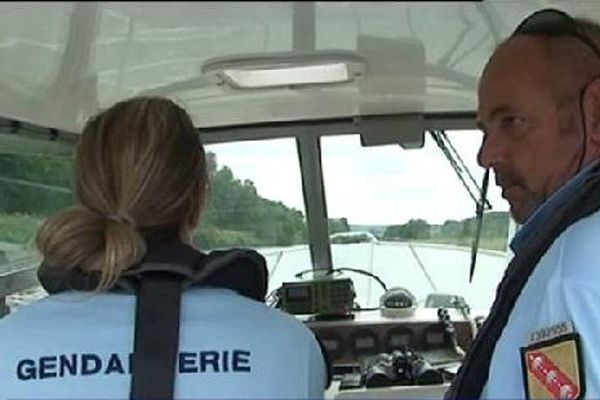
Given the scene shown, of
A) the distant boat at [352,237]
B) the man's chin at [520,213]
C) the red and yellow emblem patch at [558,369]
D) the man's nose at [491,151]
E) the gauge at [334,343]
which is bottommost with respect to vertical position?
the red and yellow emblem patch at [558,369]

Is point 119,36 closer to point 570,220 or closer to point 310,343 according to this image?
point 310,343

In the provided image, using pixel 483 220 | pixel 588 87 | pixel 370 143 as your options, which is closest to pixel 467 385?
pixel 588 87

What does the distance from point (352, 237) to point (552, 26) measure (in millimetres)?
3107

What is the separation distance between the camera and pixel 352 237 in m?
5.06

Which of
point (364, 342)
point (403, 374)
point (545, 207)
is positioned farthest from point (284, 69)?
point (364, 342)

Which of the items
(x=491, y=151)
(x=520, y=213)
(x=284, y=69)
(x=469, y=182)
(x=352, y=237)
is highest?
(x=469, y=182)

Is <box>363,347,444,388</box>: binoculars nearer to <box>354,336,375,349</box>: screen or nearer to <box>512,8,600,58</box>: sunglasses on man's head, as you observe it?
<box>354,336,375,349</box>: screen

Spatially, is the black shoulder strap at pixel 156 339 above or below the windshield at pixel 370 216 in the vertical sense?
below

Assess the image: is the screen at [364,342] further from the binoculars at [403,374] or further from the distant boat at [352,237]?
the binoculars at [403,374]

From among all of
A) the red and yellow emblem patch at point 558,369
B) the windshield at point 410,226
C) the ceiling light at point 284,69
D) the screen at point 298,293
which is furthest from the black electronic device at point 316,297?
the red and yellow emblem patch at point 558,369

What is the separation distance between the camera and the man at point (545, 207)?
1.52 metres

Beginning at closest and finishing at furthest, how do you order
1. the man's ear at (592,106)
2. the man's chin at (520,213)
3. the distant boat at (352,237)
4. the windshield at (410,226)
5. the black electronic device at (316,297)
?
the man's ear at (592,106)
the man's chin at (520,213)
the black electronic device at (316,297)
the windshield at (410,226)
the distant boat at (352,237)

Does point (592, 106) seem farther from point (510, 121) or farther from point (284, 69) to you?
point (284, 69)

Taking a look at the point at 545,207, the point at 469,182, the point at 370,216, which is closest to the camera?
the point at 545,207
